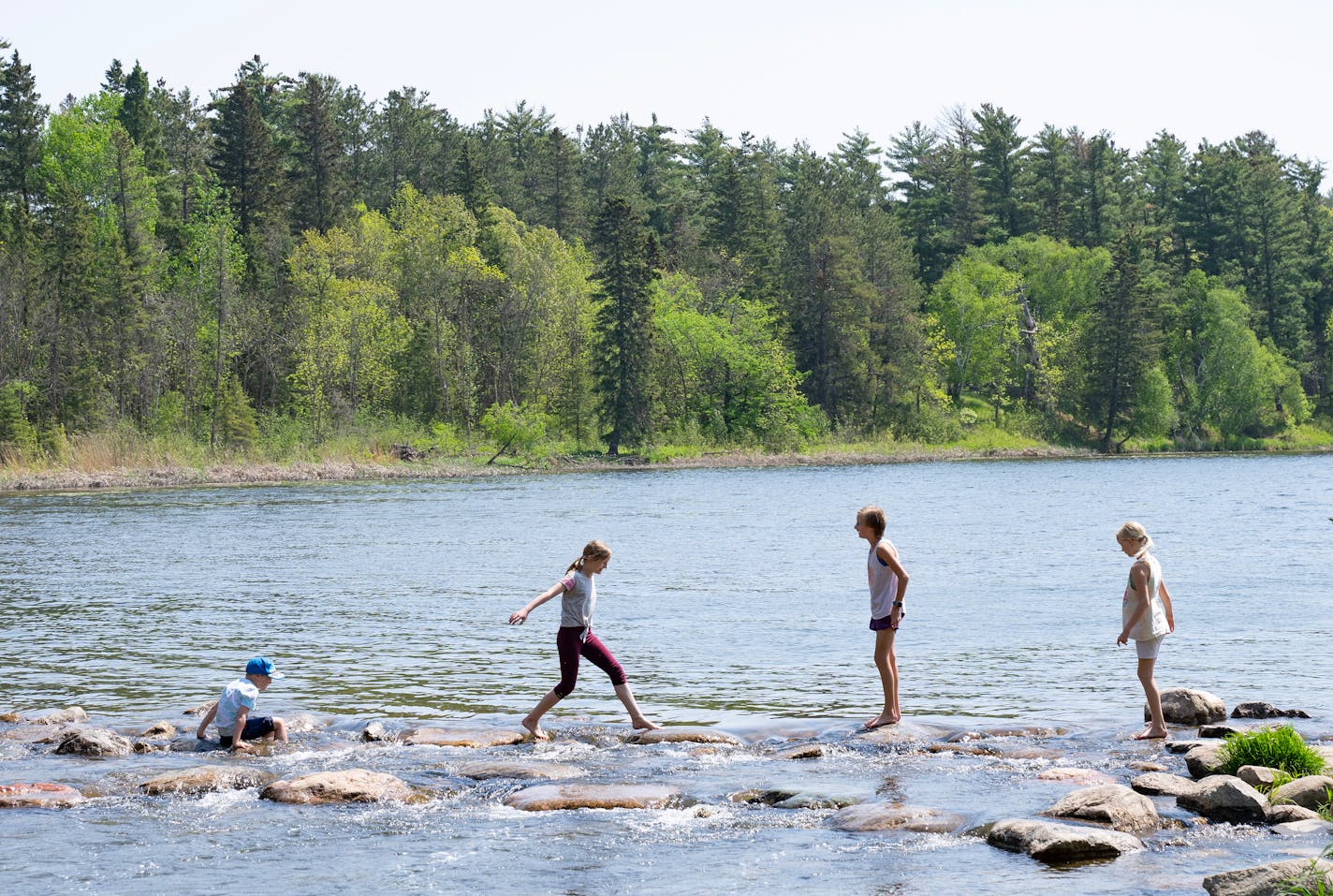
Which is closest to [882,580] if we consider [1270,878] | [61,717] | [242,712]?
[1270,878]

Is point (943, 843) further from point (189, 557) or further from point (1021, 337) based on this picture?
point (1021, 337)

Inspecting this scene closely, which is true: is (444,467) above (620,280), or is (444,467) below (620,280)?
below

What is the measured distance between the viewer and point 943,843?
32.7 ft

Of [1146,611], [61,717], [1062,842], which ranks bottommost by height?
[61,717]

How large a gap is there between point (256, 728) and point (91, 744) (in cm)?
145

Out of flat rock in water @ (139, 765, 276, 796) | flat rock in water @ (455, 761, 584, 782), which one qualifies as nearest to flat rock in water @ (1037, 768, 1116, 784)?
flat rock in water @ (455, 761, 584, 782)

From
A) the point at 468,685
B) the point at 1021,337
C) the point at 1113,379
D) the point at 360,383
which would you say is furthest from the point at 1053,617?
the point at 1021,337

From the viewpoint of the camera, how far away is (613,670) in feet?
43.9

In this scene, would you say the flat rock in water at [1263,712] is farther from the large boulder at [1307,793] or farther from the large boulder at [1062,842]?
the large boulder at [1062,842]

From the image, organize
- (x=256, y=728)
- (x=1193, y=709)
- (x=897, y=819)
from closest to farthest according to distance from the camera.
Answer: (x=897, y=819) < (x=256, y=728) < (x=1193, y=709)

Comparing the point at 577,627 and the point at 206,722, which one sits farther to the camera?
the point at 206,722

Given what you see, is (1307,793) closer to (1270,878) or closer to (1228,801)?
(1228,801)

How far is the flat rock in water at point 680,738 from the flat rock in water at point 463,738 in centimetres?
112

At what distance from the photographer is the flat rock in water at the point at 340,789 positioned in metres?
11.3
